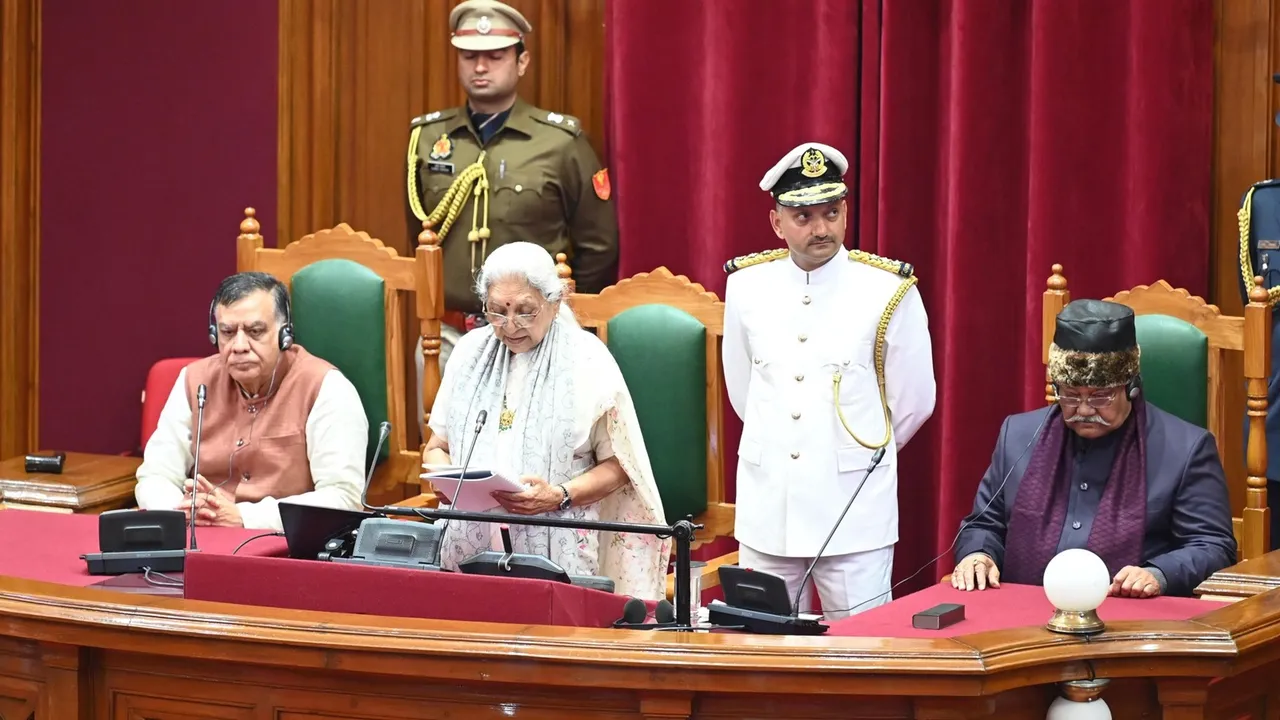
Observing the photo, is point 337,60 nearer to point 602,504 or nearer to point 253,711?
point 602,504

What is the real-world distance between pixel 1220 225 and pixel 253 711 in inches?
102

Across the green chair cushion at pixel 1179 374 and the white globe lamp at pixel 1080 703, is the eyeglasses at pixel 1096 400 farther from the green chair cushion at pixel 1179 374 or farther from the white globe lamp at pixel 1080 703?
the white globe lamp at pixel 1080 703

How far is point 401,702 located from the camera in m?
2.42

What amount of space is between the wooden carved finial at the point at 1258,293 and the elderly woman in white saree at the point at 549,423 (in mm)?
1268

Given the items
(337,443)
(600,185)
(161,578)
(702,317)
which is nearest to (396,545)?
(161,578)

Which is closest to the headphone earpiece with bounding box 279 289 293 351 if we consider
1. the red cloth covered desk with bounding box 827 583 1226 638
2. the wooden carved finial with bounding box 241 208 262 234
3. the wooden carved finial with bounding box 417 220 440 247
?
the wooden carved finial with bounding box 417 220 440 247

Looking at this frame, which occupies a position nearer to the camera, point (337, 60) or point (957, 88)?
point (957, 88)

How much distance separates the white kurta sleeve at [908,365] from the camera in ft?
11.3

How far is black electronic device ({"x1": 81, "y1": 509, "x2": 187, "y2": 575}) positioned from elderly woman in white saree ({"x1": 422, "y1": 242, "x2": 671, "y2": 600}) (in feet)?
1.86

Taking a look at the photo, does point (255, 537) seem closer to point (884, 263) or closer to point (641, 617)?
point (641, 617)

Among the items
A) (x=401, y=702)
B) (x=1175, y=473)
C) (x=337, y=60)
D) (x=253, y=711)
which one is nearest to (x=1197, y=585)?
(x=1175, y=473)

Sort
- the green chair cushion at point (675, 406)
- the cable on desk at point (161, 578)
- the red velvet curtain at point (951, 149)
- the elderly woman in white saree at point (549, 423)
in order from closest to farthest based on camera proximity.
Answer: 1. the cable on desk at point (161, 578)
2. the elderly woman in white saree at point (549, 423)
3. the green chair cushion at point (675, 406)
4. the red velvet curtain at point (951, 149)

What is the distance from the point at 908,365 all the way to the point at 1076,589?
1136 millimetres

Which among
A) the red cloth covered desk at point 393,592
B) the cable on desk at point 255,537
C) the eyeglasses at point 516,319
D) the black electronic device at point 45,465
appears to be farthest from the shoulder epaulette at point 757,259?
the black electronic device at point 45,465
